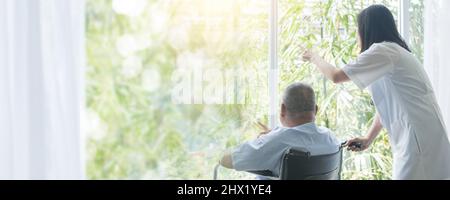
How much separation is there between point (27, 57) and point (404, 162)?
1196 millimetres

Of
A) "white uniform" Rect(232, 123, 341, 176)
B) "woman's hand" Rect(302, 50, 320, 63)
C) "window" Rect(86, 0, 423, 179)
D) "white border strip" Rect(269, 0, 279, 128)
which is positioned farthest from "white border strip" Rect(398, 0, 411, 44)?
"white uniform" Rect(232, 123, 341, 176)

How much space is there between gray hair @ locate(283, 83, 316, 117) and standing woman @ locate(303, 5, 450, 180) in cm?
10

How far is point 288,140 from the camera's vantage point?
1.47 metres

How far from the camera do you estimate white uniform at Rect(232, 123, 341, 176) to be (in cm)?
144

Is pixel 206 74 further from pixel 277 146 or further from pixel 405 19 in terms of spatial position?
pixel 405 19

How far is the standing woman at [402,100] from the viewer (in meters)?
1.41

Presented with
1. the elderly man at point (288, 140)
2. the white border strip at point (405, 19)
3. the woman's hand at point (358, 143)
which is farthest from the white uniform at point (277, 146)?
the white border strip at point (405, 19)

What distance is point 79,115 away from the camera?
60.1 inches

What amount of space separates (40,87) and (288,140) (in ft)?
2.58

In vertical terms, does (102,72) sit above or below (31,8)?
below
